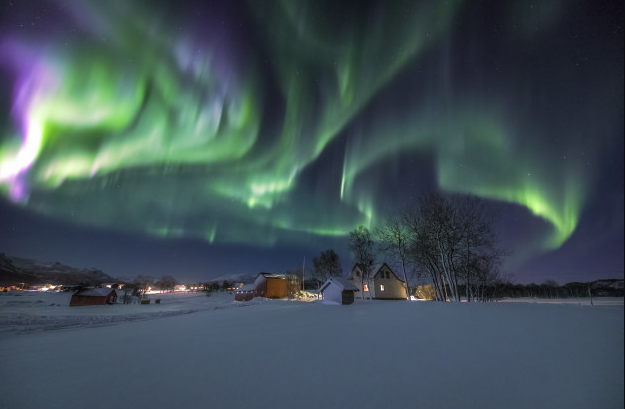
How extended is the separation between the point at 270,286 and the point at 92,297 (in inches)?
1564

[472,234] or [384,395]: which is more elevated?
[472,234]

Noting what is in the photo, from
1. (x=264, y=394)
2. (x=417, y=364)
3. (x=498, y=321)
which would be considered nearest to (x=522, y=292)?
(x=498, y=321)

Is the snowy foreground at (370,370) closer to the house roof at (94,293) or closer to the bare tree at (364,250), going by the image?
the bare tree at (364,250)

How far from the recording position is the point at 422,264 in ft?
89.9

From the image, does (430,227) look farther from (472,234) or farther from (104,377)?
(104,377)

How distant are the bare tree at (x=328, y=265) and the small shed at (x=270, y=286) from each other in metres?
10.4

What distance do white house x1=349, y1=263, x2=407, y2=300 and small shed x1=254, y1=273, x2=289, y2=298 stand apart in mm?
21798

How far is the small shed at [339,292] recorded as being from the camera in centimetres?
3153

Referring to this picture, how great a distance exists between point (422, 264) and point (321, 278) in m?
44.3

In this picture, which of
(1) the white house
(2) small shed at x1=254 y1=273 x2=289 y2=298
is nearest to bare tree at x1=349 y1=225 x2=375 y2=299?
(1) the white house

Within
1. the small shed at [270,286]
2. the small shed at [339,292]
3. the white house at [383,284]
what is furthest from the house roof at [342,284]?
the small shed at [270,286]

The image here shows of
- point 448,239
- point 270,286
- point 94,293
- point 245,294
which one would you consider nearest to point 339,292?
point 448,239

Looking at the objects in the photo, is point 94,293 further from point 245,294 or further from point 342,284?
point 342,284

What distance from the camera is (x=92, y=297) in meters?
54.0
